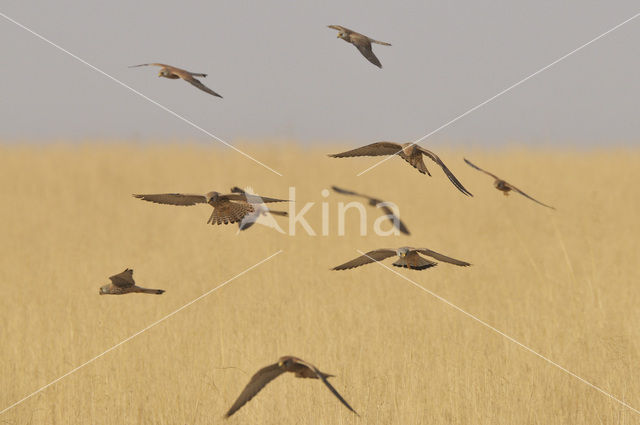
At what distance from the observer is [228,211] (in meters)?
6.54

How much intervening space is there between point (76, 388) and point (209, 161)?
14737 millimetres

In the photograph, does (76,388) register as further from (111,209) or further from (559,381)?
(111,209)

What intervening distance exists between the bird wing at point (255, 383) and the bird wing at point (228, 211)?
141 cm

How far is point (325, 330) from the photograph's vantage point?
8.95 meters

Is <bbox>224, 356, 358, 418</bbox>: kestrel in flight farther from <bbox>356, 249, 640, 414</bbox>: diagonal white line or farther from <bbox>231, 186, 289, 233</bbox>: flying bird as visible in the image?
<bbox>356, 249, 640, 414</bbox>: diagonal white line

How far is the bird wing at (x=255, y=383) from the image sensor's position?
5.17m

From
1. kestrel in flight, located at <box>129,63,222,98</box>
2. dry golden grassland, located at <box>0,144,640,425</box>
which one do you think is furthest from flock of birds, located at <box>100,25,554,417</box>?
dry golden grassland, located at <box>0,144,640,425</box>

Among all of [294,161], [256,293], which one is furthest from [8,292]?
[294,161]

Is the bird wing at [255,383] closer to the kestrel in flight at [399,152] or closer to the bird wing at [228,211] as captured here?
the bird wing at [228,211]

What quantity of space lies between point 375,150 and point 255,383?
2.50 m

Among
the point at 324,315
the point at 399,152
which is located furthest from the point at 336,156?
the point at 324,315

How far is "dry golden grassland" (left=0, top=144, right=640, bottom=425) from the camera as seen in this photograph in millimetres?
7309

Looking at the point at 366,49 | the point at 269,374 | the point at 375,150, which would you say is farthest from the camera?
the point at 366,49

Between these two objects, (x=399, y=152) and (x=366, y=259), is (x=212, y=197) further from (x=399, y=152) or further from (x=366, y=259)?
(x=366, y=259)
